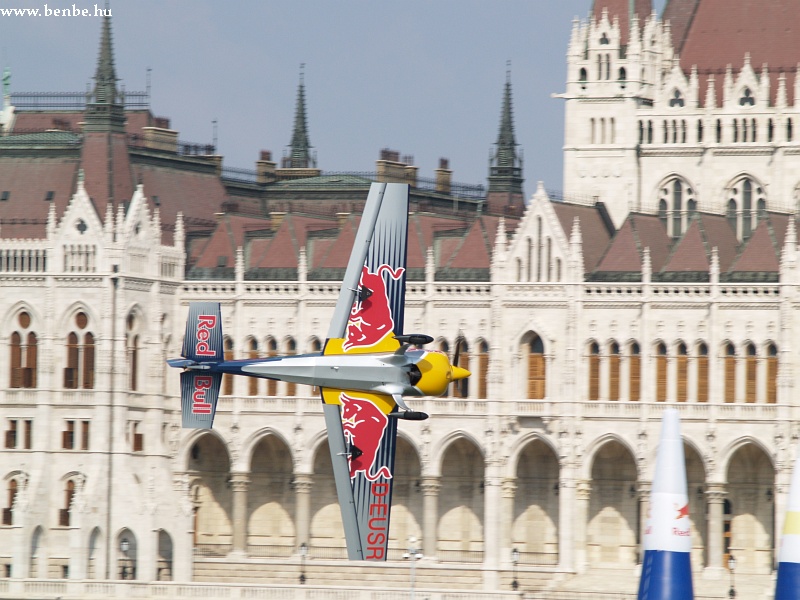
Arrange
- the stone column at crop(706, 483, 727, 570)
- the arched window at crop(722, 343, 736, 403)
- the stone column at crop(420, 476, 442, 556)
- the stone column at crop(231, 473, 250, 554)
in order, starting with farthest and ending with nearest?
1. the stone column at crop(231, 473, 250, 554)
2. the stone column at crop(420, 476, 442, 556)
3. the arched window at crop(722, 343, 736, 403)
4. the stone column at crop(706, 483, 727, 570)

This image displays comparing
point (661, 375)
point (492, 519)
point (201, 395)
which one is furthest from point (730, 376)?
point (201, 395)

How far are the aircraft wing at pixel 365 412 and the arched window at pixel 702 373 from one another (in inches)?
1955

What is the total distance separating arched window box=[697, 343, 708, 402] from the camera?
Result: 413 feet

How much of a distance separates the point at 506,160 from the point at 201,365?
7158 cm

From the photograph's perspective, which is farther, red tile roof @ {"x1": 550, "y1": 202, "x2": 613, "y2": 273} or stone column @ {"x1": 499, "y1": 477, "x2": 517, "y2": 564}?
red tile roof @ {"x1": 550, "y1": 202, "x2": 613, "y2": 273}

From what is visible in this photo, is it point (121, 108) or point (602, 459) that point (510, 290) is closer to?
point (602, 459)

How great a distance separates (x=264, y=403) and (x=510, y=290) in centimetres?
1155

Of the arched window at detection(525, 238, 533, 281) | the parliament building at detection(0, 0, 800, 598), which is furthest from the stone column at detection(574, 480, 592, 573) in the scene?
the arched window at detection(525, 238, 533, 281)

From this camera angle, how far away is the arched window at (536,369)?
130 meters

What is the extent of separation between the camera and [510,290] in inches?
5123

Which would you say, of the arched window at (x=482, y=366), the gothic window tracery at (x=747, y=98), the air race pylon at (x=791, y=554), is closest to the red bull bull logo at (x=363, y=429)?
the air race pylon at (x=791, y=554)

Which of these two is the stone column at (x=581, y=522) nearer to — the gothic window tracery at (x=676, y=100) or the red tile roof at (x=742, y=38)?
the gothic window tracery at (x=676, y=100)

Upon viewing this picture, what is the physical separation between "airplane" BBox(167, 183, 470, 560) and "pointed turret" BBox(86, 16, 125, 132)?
187 feet

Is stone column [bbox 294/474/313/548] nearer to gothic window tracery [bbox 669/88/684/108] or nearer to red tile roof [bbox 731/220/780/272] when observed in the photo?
red tile roof [bbox 731/220/780/272]
